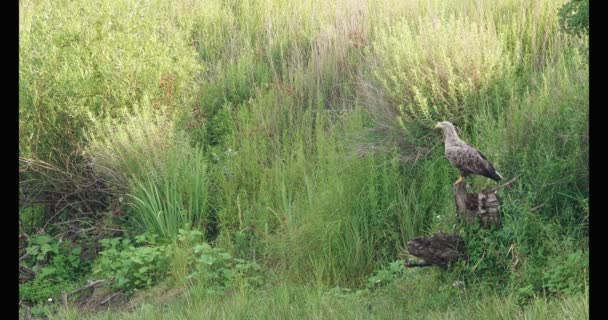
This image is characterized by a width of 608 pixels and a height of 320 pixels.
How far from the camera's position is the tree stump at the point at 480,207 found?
6.38 meters

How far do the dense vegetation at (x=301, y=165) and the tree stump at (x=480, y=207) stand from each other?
8 centimetres

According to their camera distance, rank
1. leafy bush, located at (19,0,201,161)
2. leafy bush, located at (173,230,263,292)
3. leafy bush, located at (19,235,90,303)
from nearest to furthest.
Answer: leafy bush, located at (173,230,263,292), leafy bush, located at (19,235,90,303), leafy bush, located at (19,0,201,161)

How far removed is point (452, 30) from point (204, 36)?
16.3 ft

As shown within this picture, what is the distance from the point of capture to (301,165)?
29.0 feet

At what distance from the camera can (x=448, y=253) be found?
639 cm

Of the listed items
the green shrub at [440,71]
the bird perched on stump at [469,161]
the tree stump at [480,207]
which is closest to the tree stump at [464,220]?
the tree stump at [480,207]

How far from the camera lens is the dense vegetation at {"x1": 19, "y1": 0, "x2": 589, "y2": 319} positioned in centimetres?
645

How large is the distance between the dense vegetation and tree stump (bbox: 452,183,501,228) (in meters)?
0.08

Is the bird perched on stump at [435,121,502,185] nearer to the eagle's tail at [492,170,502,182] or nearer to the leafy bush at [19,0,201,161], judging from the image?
the eagle's tail at [492,170,502,182]

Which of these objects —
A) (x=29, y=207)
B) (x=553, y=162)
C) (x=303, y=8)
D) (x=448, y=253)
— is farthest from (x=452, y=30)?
(x=29, y=207)

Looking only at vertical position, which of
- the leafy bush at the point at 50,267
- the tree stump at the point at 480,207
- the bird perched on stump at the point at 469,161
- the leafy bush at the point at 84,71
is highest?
the leafy bush at the point at 84,71

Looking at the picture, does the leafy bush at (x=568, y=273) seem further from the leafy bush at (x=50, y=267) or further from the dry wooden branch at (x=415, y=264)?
the leafy bush at (x=50, y=267)

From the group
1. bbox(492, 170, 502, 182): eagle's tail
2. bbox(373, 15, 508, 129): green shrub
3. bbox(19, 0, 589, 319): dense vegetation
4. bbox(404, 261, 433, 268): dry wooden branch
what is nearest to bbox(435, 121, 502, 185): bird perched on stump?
bbox(492, 170, 502, 182): eagle's tail
